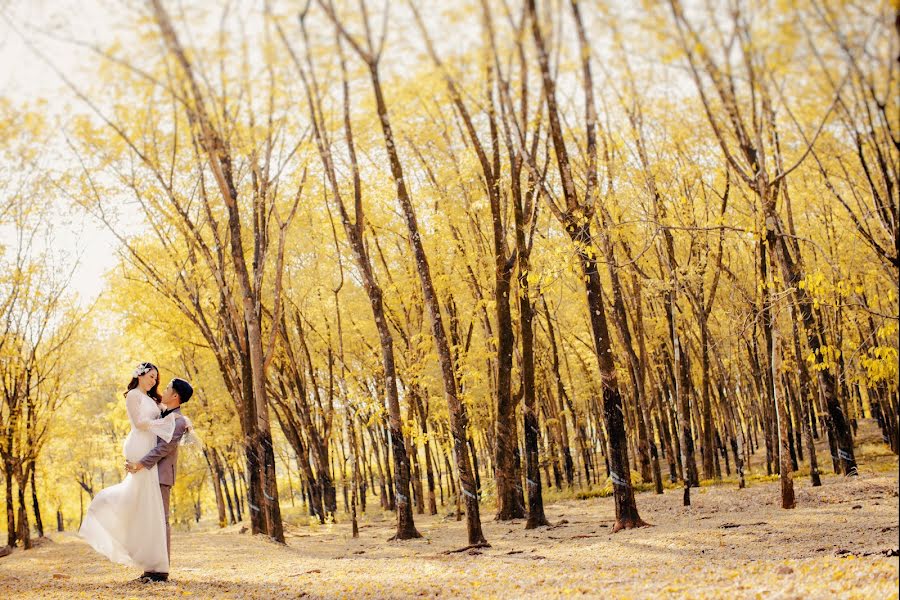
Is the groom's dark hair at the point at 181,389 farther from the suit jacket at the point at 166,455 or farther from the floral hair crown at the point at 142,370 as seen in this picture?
the floral hair crown at the point at 142,370

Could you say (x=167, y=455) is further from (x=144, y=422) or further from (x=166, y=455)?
(x=144, y=422)

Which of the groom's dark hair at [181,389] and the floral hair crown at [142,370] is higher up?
the floral hair crown at [142,370]

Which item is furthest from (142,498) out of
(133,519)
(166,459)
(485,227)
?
(485,227)

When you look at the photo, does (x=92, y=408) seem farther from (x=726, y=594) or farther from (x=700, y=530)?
(x=726, y=594)

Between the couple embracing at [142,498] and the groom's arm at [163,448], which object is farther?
the groom's arm at [163,448]

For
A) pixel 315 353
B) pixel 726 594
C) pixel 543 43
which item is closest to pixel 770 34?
pixel 543 43

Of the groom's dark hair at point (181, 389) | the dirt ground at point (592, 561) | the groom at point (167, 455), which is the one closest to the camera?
the dirt ground at point (592, 561)

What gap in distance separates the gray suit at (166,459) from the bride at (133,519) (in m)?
0.09

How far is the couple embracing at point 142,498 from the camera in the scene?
24.8 ft

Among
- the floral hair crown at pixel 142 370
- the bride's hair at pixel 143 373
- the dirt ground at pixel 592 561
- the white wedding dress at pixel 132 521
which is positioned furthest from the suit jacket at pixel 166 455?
the dirt ground at pixel 592 561

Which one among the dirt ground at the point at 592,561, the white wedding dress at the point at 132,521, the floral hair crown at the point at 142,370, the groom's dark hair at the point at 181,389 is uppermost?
the floral hair crown at the point at 142,370

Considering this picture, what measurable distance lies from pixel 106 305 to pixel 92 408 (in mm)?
25172

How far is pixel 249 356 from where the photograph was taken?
15.7 meters

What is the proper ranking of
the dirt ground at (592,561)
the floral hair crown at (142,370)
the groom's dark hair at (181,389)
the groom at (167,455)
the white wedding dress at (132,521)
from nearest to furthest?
the dirt ground at (592,561) → the white wedding dress at (132,521) → the groom at (167,455) → the floral hair crown at (142,370) → the groom's dark hair at (181,389)
